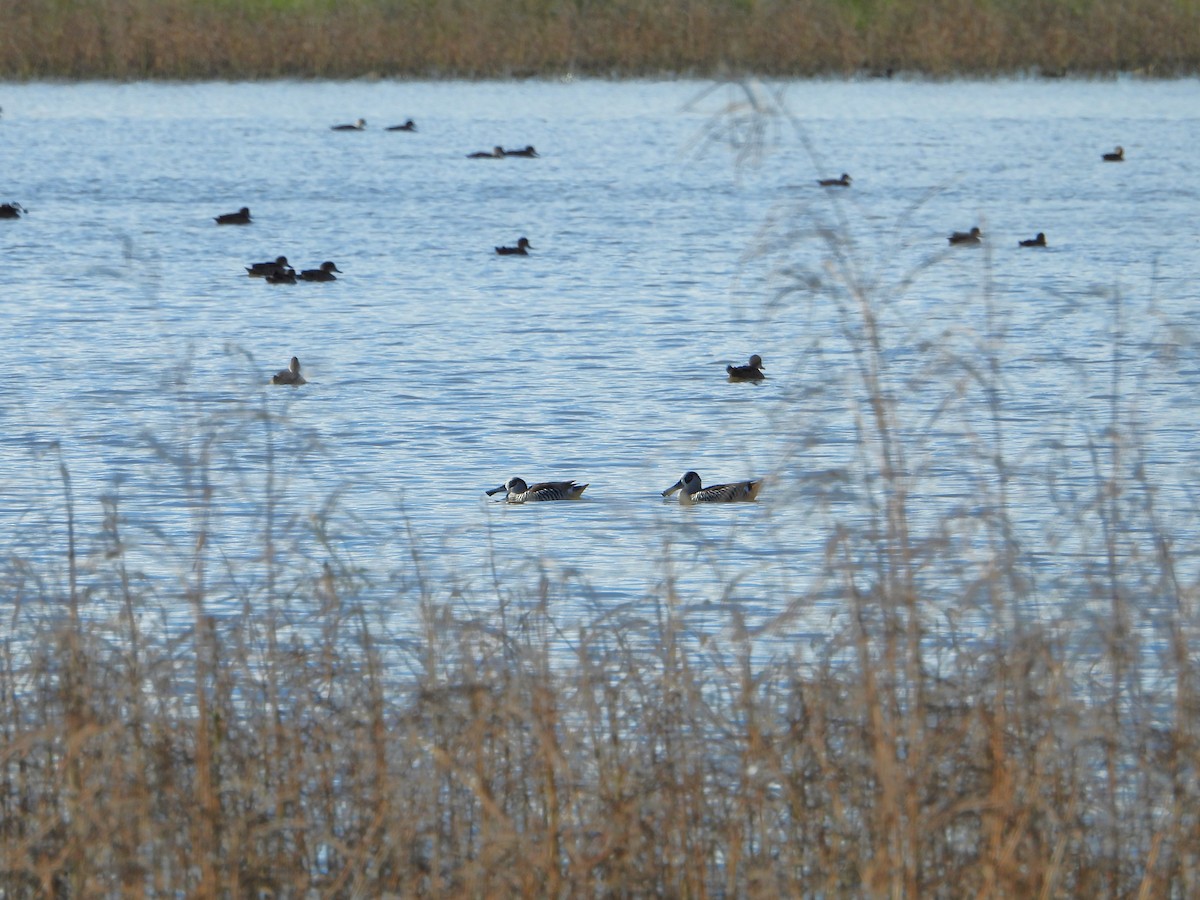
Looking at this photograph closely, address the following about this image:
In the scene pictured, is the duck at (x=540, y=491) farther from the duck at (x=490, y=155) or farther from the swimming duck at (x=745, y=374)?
the duck at (x=490, y=155)

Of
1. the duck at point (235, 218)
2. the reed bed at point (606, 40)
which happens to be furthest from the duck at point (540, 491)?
the reed bed at point (606, 40)

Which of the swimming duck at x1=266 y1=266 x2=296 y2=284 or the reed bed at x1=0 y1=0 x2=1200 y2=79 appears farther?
the reed bed at x1=0 y1=0 x2=1200 y2=79

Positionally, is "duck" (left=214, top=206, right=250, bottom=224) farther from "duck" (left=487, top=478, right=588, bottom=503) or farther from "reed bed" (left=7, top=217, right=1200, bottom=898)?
"reed bed" (left=7, top=217, right=1200, bottom=898)

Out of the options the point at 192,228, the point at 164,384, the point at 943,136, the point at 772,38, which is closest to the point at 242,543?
the point at 164,384

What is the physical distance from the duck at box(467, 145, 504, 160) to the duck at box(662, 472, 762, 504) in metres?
22.4

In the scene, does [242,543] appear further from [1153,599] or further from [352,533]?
[1153,599]

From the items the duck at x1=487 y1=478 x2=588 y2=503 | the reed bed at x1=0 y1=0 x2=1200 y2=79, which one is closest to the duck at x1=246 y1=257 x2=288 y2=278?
the duck at x1=487 y1=478 x2=588 y2=503

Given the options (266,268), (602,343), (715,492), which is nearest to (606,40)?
(266,268)

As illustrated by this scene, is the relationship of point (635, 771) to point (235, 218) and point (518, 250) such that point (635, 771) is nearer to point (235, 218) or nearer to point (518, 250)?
point (518, 250)

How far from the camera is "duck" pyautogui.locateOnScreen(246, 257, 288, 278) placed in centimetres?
2073

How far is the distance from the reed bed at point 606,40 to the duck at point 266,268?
56.0ft

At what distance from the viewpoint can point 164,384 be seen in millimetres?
6000

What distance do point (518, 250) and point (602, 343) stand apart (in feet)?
19.5

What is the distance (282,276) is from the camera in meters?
20.6
